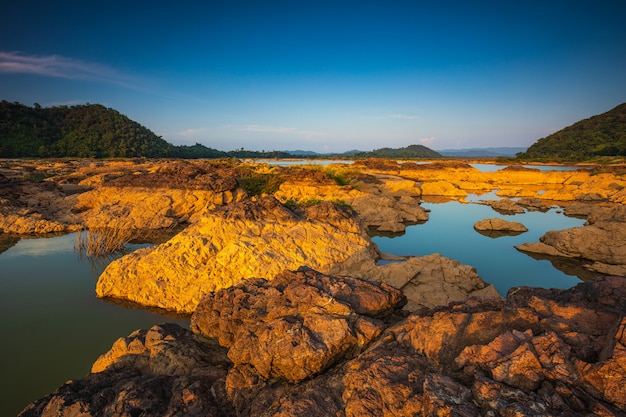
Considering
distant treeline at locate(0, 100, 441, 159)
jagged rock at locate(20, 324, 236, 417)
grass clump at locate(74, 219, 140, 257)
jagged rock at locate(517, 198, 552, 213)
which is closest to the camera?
jagged rock at locate(20, 324, 236, 417)

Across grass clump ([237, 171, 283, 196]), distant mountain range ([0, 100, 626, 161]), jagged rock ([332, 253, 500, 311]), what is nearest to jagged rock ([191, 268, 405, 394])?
jagged rock ([332, 253, 500, 311])

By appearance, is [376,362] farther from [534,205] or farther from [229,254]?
[534,205]

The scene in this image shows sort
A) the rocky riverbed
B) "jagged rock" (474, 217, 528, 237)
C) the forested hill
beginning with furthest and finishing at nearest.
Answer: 1. the forested hill
2. "jagged rock" (474, 217, 528, 237)
3. the rocky riverbed

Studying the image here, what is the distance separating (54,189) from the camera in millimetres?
20828

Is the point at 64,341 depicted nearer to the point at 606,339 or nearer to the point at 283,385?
the point at 283,385

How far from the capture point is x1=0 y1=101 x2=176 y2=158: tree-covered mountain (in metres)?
69.2

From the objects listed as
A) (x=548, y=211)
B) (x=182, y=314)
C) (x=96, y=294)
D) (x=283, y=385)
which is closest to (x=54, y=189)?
(x=96, y=294)

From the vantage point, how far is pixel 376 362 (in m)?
3.02

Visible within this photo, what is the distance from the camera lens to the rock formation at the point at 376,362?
2.28m

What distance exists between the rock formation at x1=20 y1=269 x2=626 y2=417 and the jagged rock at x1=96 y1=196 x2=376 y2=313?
11.4ft

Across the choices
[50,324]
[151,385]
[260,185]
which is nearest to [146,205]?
[260,185]

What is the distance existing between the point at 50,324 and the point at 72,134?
95212 mm

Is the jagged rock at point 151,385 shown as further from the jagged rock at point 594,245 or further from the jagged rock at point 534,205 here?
the jagged rock at point 534,205

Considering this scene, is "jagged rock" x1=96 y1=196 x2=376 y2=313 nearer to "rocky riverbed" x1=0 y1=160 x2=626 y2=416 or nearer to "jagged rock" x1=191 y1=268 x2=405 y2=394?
"rocky riverbed" x1=0 y1=160 x2=626 y2=416
